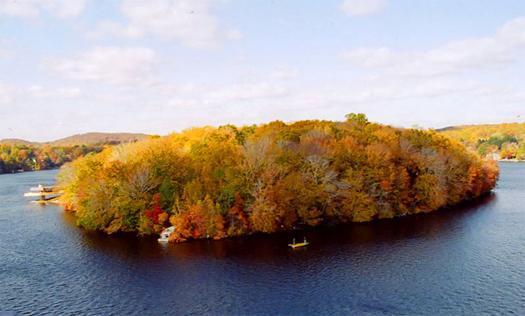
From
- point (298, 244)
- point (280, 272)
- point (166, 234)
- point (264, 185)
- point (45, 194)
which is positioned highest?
point (264, 185)

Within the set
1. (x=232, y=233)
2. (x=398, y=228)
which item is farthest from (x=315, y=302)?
(x=398, y=228)

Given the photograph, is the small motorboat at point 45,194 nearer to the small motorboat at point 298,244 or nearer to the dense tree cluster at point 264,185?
the dense tree cluster at point 264,185

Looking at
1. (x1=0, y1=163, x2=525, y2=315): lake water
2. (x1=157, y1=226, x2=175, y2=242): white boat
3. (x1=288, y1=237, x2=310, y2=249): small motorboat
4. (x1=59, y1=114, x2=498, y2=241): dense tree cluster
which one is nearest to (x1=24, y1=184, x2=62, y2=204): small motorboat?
(x1=59, y1=114, x2=498, y2=241): dense tree cluster

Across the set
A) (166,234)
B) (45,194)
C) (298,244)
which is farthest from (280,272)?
(45,194)

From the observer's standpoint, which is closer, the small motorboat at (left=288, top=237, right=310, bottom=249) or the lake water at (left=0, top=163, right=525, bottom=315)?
the lake water at (left=0, top=163, right=525, bottom=315)

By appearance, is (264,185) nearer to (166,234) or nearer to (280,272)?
(166,234)

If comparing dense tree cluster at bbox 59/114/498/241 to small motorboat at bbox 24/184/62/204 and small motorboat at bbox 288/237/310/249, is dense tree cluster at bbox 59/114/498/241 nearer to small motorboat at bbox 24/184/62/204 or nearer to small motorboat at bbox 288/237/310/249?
small motorboat at bbox 288/237/310/249
